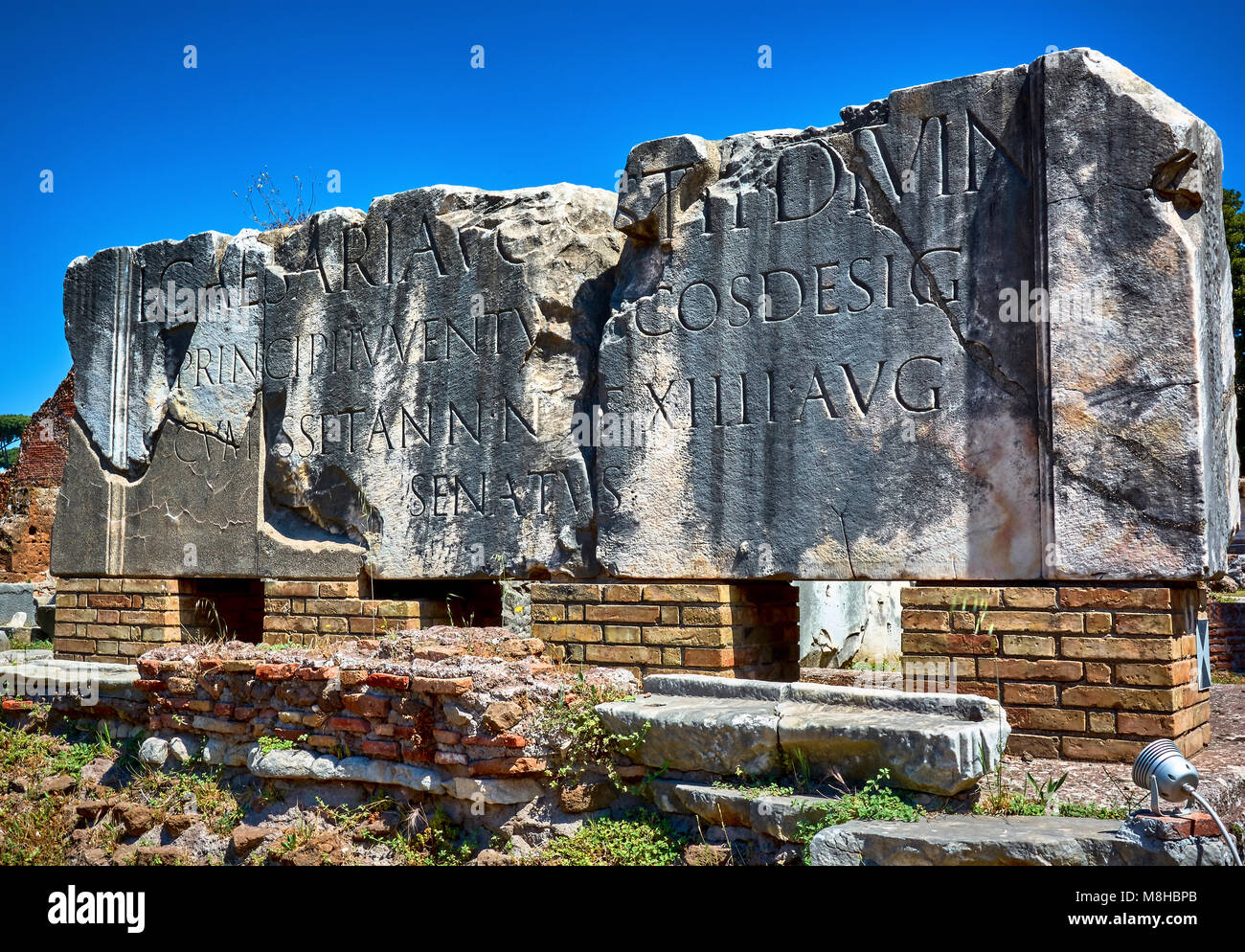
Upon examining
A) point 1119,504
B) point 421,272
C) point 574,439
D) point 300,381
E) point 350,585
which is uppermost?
point 421,272

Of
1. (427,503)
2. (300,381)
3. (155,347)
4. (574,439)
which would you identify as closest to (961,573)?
(574,439)

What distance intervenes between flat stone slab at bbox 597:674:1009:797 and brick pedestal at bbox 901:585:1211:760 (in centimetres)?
67

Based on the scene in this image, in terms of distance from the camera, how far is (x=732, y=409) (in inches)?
189

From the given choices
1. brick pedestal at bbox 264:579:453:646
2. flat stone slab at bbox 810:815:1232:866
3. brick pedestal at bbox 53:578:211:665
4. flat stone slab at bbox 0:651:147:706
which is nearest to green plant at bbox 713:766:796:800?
flat stone slab at bbox 810:815:1232:866

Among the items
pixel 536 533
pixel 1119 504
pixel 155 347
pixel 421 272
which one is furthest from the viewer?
pixel 155 347

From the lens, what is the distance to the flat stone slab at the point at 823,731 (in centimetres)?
326

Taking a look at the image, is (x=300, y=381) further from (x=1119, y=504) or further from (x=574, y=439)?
(x=1119, y=504)

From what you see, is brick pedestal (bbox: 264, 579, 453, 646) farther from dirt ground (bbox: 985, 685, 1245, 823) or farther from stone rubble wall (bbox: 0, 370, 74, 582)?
stone rubble wall (bbox: 0, 370, 74, 582)

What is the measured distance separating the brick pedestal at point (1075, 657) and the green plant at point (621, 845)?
128 cm

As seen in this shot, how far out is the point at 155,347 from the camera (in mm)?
6695

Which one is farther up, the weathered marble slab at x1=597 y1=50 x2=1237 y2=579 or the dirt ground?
the weathered marble slab at x1=597 y1=50 x2=1237 y2=579

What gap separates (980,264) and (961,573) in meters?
1.24

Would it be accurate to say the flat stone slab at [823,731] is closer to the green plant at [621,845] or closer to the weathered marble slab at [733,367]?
the green plant at [621,845]

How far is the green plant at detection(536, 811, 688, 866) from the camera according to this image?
373 cm
